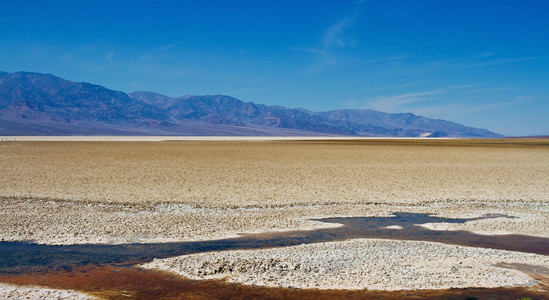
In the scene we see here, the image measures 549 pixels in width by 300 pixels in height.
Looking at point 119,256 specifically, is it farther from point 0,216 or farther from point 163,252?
point 0,216

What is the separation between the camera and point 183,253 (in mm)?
7414

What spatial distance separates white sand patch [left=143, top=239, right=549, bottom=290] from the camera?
5.96m

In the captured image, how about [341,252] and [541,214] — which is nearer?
[341,252]

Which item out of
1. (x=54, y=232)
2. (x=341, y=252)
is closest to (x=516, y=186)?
(x=341, y=252)

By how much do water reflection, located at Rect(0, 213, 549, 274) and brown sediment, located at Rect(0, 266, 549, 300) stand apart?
572 millimetres

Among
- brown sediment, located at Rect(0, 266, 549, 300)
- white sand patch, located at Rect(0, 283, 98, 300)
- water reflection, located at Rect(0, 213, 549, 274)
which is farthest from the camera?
water reflection, located at Rect(0, 213, 549, 274)

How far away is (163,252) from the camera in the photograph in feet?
Result: 24.5

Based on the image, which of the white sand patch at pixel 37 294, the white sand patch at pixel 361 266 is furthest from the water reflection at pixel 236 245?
the white sand patch at pixel 37 294

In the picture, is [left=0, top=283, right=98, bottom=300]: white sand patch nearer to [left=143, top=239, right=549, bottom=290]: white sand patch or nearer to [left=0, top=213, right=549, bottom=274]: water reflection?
[left=0, top=213, right=549, bottom=274]: water reflection

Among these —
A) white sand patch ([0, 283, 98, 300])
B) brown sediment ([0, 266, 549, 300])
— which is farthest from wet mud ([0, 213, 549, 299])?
white sand patch ([0, 283, 98, 300])

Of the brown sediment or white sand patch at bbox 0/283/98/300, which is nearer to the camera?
white sand patch at bbox 0/283/98/300

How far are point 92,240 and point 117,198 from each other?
493 centimetres

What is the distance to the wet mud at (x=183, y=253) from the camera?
18.4 ft

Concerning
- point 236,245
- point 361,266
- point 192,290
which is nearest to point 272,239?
point 236,245
